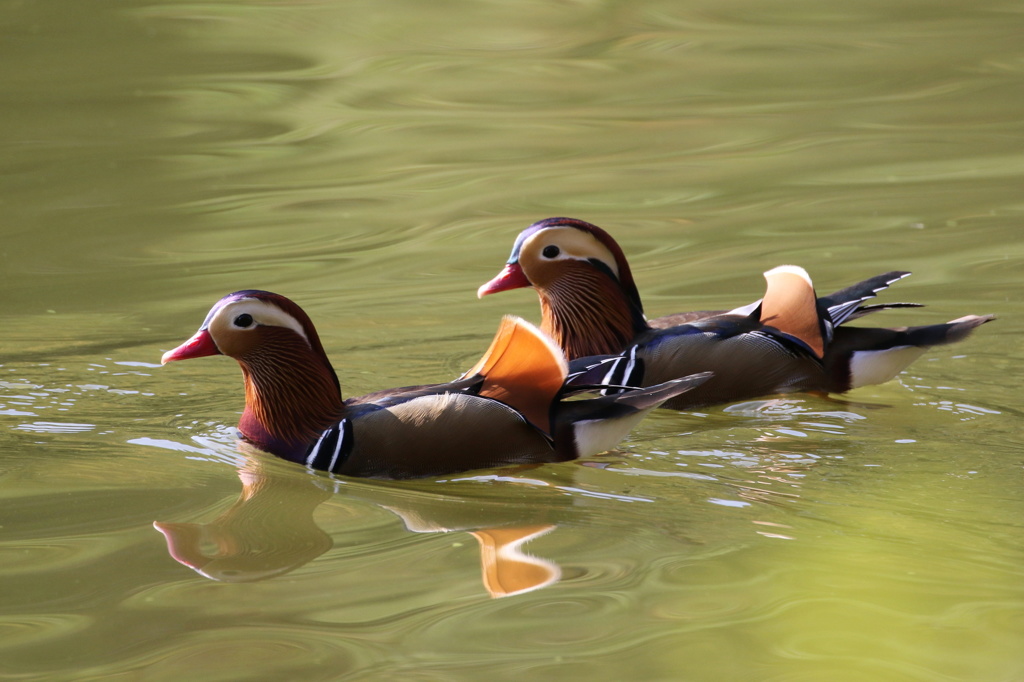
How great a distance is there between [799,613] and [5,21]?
36.5 feet

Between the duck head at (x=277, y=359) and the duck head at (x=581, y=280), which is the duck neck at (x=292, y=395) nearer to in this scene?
the duck head at (x=277, y=359)

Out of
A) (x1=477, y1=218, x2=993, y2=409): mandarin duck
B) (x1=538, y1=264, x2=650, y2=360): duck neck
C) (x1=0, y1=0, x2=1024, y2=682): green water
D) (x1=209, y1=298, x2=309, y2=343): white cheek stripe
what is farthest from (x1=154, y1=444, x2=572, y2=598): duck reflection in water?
(x1=538, y1=264, x2=650, y2=360): duck neck

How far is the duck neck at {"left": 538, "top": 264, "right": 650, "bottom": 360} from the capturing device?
6.46m

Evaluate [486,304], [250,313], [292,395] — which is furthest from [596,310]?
[486,304]

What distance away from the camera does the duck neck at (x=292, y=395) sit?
17.9ft

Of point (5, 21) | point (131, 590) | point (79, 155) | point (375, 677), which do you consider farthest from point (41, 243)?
point (375, 677)

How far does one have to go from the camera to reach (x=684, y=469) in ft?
17.5

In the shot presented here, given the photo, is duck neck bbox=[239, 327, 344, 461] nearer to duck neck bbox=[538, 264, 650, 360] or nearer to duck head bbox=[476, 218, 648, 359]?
duck head bbox=[476, 218, 648, 359]

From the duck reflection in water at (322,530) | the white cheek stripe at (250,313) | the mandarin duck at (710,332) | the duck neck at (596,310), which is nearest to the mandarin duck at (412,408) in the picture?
the white cheek stripe at (250,313)

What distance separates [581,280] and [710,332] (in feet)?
2.24

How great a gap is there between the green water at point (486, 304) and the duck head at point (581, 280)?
24.5 inches

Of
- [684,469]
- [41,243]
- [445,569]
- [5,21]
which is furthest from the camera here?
Answer: [5,21]

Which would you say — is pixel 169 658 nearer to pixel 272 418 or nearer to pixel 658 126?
pixel 272 418

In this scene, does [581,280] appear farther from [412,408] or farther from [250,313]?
[250,313]
